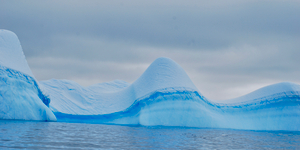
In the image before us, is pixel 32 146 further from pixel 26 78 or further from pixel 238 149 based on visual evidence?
pixel 26 78

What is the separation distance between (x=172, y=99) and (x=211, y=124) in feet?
13.4

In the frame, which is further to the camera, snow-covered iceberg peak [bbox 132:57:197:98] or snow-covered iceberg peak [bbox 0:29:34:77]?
snow-covered iceberg peak [bbox 132:57:197:98]

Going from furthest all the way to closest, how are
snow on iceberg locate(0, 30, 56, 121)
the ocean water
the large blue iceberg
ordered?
1. the large blue iceberg
2. snow on iceberg locate(0, 30, 56, 121)
3. the ocean water

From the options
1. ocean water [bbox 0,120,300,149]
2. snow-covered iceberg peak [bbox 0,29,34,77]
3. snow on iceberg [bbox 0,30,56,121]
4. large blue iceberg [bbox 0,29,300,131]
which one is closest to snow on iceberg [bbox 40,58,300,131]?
large blue iceberg [bbox 0,29,300,131]

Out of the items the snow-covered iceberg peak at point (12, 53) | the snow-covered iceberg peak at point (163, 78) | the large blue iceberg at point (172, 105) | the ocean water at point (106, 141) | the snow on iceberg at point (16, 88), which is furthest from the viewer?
the snow-covered iceberg peak at point (163, 78)

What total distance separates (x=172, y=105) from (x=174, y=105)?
17cm

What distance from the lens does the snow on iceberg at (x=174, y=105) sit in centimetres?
2327

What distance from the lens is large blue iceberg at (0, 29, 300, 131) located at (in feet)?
76.3

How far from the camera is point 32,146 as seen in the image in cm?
673

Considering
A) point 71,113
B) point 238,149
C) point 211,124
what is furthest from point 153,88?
point 238,149

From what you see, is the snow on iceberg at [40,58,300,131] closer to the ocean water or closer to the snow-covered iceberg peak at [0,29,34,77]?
the snow-covered iceberg peak at [0,29,34,77]

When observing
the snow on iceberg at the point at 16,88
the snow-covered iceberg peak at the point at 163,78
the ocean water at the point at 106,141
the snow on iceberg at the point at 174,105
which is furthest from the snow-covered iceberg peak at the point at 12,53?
the snow-covered iceberg peak at the point at 163,78

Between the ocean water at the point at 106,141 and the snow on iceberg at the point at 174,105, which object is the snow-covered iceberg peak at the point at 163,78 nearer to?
the snow on iceberg at the point at 174,105

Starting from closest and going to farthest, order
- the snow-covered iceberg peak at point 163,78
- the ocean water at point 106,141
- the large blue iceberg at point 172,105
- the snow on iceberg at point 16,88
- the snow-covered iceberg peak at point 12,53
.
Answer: the ocean water at point 106,141
the snow on iceberg at point 16,88
the snow-covered iceberg peak at point 12,53
the large blue iceberg at point 172,105
the snow-covered iceberg peak at point 163,78
